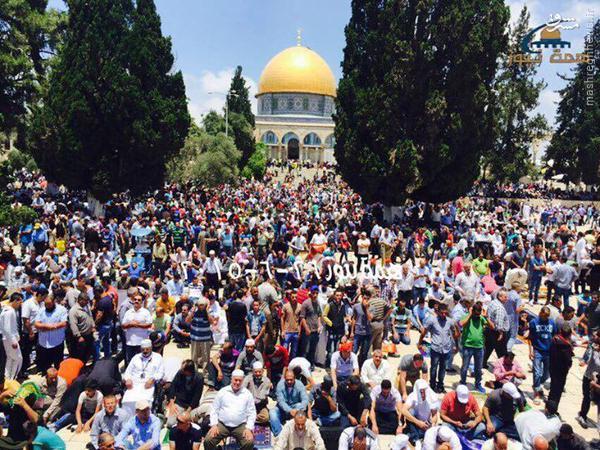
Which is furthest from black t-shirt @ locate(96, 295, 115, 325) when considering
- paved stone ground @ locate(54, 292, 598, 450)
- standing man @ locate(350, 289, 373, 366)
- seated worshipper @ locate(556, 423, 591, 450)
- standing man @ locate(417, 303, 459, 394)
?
seated worshipper @ locate(556, 423, 591, 450)

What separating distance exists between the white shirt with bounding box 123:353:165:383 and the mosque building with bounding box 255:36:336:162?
63.9m

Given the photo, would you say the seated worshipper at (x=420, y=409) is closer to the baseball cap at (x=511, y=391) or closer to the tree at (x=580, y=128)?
the baseball cap at (x=511, y=391)

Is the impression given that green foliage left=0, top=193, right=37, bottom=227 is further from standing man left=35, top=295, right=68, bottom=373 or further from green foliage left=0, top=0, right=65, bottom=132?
green foliage left=0, top=0, right=65, bottom=132

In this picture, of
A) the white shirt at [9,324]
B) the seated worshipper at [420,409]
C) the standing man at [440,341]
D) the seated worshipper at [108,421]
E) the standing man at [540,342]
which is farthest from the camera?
the standing man at [540,342]

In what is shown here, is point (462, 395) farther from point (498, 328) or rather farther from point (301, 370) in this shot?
point (498, 328)

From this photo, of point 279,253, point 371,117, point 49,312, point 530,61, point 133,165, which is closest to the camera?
point 49,312

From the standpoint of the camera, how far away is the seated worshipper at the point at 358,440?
5.03m

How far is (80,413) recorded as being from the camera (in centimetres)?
609

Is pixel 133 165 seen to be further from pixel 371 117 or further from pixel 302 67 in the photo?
Answer: pixel 302 67

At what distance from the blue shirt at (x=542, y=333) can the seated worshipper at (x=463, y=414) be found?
82.7 inches

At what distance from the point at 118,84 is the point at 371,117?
35.9 ft

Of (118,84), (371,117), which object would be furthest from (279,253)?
(118,84)

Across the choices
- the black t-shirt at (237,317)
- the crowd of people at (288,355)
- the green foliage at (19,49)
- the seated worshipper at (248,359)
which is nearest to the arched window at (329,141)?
the green foliage at (19,49)

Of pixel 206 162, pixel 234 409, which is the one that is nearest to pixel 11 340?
pixel 234 409
